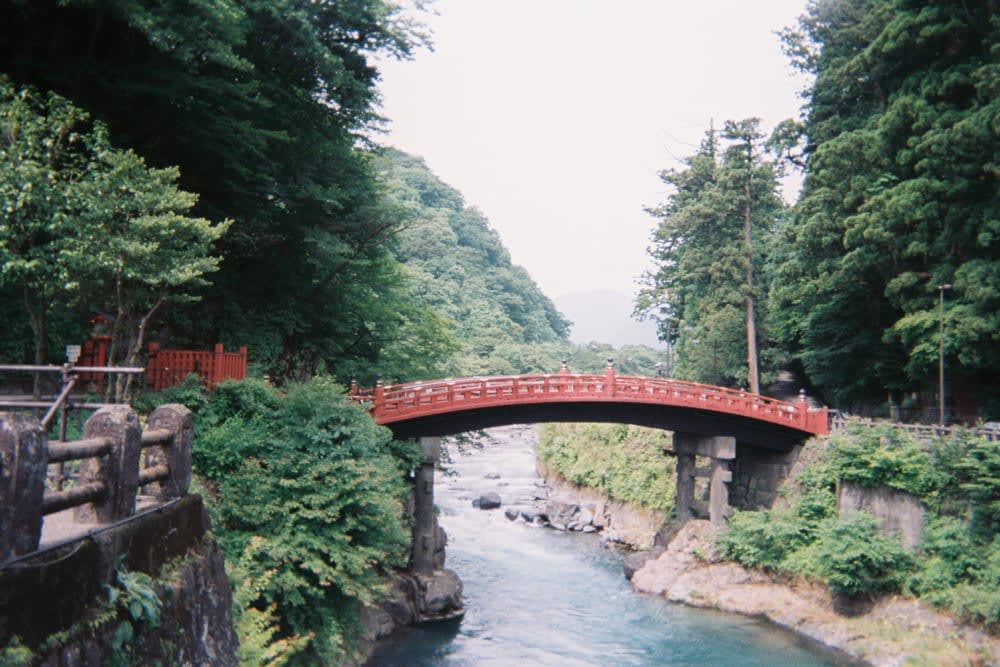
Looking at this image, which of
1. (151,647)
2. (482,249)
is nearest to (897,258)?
(151,647)

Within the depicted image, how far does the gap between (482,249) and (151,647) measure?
78.8 m

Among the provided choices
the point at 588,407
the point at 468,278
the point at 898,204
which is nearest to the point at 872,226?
the point at 898,204

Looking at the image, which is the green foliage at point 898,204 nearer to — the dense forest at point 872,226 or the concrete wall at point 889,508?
the dense forest at point 872,226

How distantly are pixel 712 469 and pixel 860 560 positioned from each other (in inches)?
273

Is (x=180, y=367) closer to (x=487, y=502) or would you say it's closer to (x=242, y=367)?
(x=242, y=367)

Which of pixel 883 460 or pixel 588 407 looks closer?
pixel 883 460

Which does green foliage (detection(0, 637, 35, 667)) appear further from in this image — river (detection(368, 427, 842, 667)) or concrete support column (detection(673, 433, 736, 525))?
concrete support column (detection(673, 433, 736, 525))

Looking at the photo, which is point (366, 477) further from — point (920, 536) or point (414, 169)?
point (414, 169)

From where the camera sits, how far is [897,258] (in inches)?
990

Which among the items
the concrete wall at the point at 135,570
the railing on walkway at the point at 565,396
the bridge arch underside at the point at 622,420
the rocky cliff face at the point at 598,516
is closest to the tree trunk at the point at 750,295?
the railing on walkway at the point at 565,396

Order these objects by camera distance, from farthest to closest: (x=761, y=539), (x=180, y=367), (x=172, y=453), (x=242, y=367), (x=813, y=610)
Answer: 1. (x=761, y=539)
2. (x=813, y=610)
3. (x=242, y=367)
4. (x=180, y=367)
5. (x=172, y=453)

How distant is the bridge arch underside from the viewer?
23969 mm

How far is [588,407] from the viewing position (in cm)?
2572

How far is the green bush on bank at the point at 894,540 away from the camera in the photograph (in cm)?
1906
